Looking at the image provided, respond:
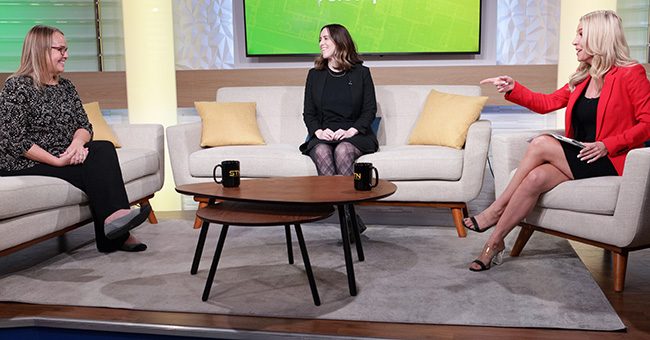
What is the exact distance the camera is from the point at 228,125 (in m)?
4.50

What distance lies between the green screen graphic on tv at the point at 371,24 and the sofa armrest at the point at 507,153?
2386mm

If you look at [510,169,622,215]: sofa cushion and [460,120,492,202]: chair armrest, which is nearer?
[510,169,622,215]: sofa cushion

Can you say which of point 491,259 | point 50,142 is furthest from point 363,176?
point 50,142

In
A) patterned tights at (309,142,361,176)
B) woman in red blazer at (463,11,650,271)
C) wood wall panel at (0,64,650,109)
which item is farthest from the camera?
wood wall panel at (0,64,650,109)

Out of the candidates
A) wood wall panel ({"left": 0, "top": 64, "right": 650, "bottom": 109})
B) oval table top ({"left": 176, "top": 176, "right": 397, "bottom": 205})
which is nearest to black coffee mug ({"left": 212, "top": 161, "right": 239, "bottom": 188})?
oval table top ({"left": 176, "top": 176, "right": 397, "bottom": 205})

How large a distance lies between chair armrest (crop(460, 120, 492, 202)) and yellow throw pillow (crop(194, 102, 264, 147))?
138cm

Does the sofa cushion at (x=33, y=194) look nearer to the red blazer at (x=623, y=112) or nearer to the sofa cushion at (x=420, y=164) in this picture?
the sofa cushion at (x=420, y=164)

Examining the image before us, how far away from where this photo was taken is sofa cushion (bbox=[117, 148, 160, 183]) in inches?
153

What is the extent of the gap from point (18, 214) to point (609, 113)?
2598mm

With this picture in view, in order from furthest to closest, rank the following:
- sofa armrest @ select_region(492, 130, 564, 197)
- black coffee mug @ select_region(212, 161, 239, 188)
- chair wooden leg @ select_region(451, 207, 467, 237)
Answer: chair wooden leg @ select_region(451, 207, 467, 237)
sofa armrest @ select_region(492, 130, 564, 197)
black coffee mug @ select_region(212, 161, 239, 188)

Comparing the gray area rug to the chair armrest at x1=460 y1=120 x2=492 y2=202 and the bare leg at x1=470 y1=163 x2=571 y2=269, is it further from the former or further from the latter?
the chair armrest at x1=460 y1=120 x2=492 y2=202

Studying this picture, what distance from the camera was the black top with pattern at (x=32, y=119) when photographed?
3326 mm

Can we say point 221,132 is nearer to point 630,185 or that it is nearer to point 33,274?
point 33,274

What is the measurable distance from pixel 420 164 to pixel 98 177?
1653mm
